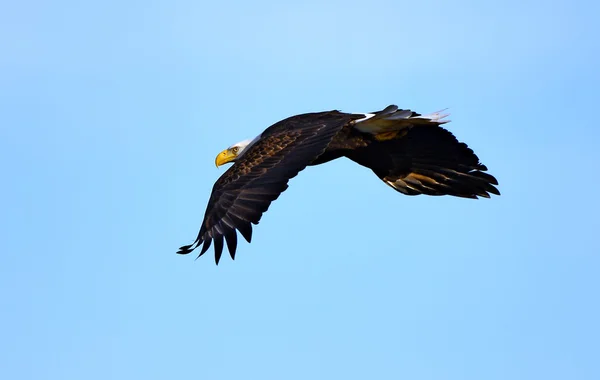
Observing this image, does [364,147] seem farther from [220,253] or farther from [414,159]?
[220,253]

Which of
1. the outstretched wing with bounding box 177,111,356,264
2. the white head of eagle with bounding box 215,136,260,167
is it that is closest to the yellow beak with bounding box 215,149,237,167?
the white head of eagle with bounding box 215,136,260,167

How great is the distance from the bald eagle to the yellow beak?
0.01m

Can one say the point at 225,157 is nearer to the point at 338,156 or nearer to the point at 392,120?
the point at 338,156

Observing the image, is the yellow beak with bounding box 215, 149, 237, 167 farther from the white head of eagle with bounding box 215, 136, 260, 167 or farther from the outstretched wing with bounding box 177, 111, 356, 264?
the outstretched wing with bounding box 177, 111, 356, 264

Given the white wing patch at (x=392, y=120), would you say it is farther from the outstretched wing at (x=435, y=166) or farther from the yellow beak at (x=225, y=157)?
the yellow beak at (x=225, y=157)

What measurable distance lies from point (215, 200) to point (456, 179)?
11.5ft

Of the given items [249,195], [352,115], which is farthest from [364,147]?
[249,195]

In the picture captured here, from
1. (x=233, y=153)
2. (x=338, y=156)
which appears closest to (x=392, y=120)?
(x=338, y=156)

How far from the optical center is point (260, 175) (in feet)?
56.6

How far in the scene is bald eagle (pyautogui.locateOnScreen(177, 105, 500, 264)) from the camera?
1691 centimetres

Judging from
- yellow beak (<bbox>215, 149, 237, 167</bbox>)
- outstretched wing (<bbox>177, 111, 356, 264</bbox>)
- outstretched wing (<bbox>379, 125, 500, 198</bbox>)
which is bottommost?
outstretched wing (<bbox>177, 111, 356, 264</bbox>)

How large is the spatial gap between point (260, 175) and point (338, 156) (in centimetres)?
168

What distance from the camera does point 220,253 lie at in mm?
16609

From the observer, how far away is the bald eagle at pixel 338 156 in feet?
55.5
